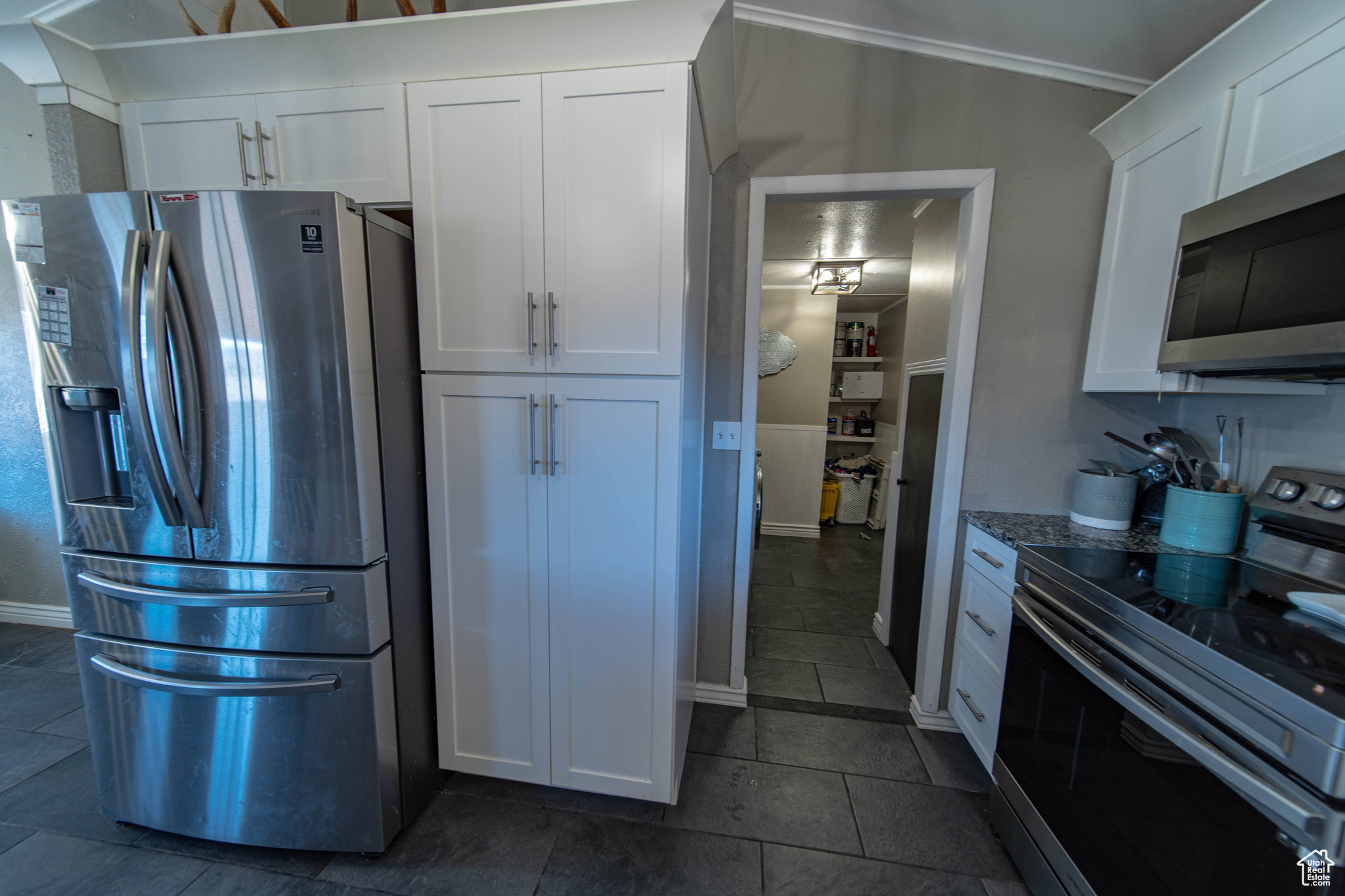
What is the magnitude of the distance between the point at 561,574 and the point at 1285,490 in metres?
2.11

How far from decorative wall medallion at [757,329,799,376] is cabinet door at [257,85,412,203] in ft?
11.0

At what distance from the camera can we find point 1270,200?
1058 mm

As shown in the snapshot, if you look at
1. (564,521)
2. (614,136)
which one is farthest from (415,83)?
(564,521)

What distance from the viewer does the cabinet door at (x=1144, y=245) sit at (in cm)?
129

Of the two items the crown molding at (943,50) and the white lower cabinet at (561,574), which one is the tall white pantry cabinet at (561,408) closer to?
the white lower cabinet at (561,574)

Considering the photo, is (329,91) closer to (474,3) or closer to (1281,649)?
(474,3)

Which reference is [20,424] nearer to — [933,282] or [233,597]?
[233,597]

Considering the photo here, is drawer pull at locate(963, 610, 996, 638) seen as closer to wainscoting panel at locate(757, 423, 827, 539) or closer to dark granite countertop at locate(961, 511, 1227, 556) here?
dark granite countertop at locate(961, 511, 1227, 556)

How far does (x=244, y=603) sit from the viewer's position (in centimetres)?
120

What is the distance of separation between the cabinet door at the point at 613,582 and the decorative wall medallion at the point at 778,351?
3.20 m

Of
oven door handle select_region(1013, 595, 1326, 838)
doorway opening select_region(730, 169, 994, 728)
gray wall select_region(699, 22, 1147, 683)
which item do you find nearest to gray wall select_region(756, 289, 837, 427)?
doorway opening select_region(730, 169, 994, 728)

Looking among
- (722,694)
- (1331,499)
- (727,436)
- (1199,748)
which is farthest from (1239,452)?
(722,694)

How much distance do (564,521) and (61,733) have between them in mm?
2251

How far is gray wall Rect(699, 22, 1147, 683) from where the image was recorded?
63.8 inches
